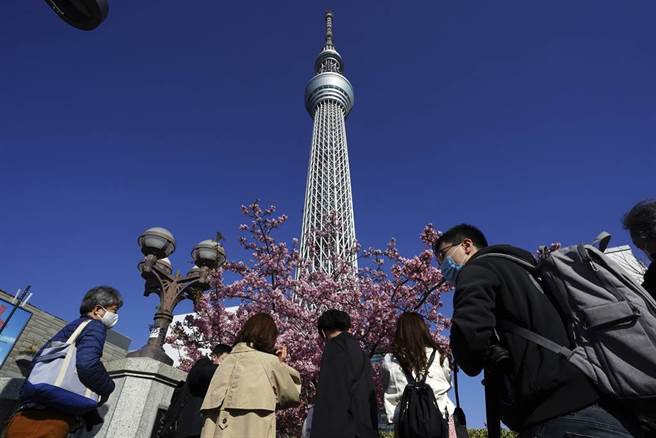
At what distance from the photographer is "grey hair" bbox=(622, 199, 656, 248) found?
209 centimetres

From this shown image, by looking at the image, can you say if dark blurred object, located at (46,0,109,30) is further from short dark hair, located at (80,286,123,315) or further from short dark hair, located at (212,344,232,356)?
short dark hair, located at (212,344,232,356)

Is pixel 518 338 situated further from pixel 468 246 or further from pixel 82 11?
pixel 82 11

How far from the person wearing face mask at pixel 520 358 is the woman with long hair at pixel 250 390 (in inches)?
63.2

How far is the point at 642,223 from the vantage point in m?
2.14

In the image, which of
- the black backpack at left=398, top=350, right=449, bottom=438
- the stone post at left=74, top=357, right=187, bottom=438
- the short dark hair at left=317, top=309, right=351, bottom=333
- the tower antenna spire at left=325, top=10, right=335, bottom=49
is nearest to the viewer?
the black backpack at left=398, top=350, right=449, bottom=438

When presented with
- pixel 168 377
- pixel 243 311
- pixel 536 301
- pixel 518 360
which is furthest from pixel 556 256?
pixel 243 311

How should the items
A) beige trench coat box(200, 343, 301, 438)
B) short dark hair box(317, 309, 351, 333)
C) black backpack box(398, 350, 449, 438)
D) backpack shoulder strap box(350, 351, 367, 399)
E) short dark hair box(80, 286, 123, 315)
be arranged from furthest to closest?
1. short dark hair box(317, 309, 351, 333)
2. short dark hair box(80, 286, 123, 315)
3. backpack shoulder strap box(350, 351, 367, 399)
4. beige trench coat box(200, 343, 301, 438)
5. black backpack box(398, 350, 449, 438)

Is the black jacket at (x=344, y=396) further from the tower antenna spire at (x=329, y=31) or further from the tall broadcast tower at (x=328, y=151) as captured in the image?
the tower antenna spire at (x=329, y=31)

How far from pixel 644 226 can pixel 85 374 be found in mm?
3678

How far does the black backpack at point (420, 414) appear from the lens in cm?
232

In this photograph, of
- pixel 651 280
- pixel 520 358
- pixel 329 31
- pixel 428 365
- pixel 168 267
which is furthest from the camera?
pixel 329 31

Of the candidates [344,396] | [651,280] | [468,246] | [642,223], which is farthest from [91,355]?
[642,223]

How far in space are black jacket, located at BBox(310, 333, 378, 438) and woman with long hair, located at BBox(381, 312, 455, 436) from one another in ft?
0.49

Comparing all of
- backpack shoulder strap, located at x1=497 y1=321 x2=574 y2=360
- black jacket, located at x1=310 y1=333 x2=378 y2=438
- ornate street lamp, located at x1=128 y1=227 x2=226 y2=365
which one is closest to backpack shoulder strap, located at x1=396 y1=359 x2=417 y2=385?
black jacket, located at x1=310 y1=333 x2=378 y2=438
